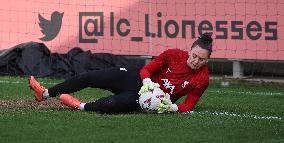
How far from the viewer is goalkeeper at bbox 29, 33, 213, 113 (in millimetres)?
9047

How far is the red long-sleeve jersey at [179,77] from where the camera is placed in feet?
30.1

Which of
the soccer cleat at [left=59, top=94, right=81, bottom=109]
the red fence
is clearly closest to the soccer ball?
the soccer cleat at [left=59, top=94, right=81, bottom=109]

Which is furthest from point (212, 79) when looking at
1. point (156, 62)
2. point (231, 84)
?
point (156, 62)

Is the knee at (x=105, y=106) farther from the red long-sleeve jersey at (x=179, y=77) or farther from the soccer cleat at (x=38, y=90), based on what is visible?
the soccer cleat at (x=38, y=90)

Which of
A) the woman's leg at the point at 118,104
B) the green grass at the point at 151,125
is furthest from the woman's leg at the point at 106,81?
the green grass at the point at 151,125

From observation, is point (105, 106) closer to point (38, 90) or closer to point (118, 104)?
point (118, 104)

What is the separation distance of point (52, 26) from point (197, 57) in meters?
7.87

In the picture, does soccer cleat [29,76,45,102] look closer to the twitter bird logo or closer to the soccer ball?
the soccer ball

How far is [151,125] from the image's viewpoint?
8.24 meters

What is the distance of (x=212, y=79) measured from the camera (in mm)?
15102

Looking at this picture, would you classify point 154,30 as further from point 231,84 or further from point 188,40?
point 231,84

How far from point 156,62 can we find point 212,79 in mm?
5986

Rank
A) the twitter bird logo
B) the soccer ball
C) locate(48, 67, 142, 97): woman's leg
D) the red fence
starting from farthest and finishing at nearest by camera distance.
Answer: the twitter bird logo
the red fence
locate(48, 67, 142, 97): woman's leg
the soccer ball

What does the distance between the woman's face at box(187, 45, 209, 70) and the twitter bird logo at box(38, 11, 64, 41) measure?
25.3ft
